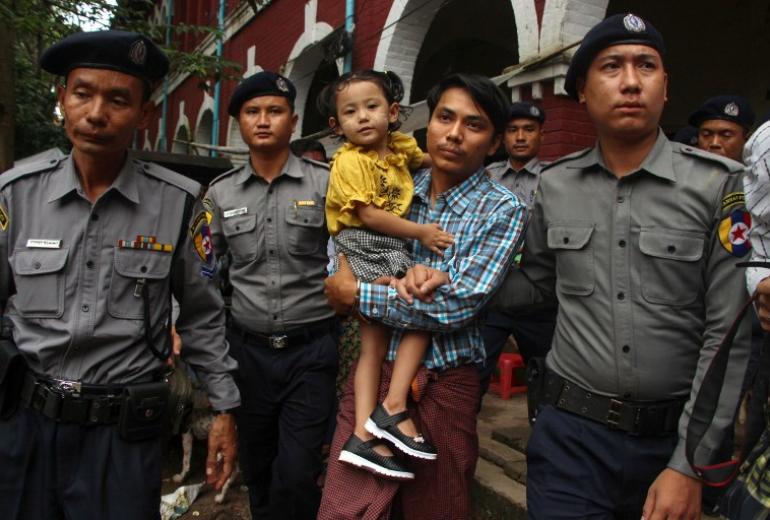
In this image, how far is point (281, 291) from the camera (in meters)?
3.32

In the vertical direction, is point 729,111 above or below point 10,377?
above

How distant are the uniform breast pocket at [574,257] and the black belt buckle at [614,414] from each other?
37 cm

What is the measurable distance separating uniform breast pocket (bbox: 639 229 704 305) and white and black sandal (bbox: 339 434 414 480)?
0.98 meters

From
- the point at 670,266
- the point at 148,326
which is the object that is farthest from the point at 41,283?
the point at 670,266

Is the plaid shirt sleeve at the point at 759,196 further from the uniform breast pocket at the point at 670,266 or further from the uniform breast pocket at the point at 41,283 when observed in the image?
the uniform breast pocket at the point at 41,283

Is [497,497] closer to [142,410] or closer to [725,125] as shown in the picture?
[142,410]

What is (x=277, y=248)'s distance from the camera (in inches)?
132

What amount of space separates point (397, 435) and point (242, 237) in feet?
5.63

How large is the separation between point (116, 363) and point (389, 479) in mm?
1029

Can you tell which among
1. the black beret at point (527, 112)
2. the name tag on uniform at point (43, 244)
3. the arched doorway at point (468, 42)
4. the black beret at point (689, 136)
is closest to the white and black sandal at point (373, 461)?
the name tag on uniform at point (43, 244)

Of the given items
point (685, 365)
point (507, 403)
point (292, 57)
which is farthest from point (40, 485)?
point (292, 57)

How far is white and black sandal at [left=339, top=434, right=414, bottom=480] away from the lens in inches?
81.5

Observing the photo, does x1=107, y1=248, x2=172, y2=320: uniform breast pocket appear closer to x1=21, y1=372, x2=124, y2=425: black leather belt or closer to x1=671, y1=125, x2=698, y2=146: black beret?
x1=21, y1=372, x2=124, y2=425: black leather belt

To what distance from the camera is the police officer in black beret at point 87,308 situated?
6.88 ft
